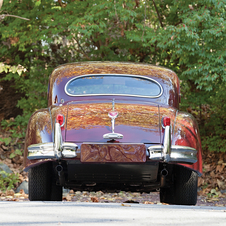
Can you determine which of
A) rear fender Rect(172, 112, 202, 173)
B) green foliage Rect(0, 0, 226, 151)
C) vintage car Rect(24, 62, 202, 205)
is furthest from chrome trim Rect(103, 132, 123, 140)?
green foliage Rect(0, 0, 226, 151)

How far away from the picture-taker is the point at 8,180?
10.4 metres

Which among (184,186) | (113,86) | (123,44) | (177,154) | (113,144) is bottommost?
(184,186)

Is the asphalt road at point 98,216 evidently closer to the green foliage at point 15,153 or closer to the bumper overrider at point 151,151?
the bumper overrider at point 151,151

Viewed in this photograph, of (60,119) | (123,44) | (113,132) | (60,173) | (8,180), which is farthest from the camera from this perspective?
(123,44)

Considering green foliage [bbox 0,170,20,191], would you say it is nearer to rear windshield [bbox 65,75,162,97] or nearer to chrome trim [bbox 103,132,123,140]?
rear windshield [bbox 65,75,162,97]

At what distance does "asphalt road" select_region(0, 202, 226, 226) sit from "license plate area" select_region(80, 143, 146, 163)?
0.56 metres

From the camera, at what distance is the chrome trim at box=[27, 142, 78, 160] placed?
14.2ft

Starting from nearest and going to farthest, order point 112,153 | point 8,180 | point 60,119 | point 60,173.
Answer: point 112,153 < point 60,119 < point 60,173 < point 8,180

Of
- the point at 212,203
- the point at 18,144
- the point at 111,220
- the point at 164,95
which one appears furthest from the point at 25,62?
the point at 111,220

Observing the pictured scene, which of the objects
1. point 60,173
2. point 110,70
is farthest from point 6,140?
point 60,173

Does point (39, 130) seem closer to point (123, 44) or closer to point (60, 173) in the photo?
point (60, 173)

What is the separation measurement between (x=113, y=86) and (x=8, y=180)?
233 inches

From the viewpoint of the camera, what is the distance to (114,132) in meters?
4.41

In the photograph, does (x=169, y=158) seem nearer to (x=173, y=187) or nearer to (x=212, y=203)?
(x=173, y=187)
